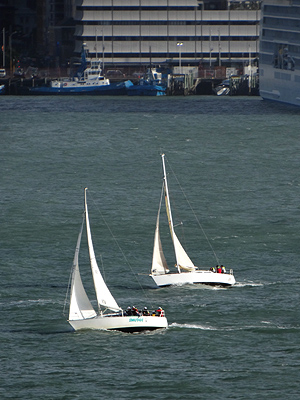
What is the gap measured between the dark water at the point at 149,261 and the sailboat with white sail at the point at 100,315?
1.76 ft

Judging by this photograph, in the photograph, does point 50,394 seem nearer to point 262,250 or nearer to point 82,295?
point 82,295

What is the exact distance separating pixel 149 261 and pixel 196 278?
259 inches

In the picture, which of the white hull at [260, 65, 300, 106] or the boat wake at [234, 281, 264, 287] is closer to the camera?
the boat wake at [234, 281, 264, 287]

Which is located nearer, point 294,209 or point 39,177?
point 294,209

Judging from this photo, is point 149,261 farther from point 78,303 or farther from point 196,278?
point 78,303

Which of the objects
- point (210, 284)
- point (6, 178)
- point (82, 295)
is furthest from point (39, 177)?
point (82, 295)

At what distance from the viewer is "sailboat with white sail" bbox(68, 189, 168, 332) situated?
5144 cm

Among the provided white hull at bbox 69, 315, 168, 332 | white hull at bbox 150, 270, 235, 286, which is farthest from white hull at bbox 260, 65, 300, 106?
white hull at bbox 69, 315, 168, 332

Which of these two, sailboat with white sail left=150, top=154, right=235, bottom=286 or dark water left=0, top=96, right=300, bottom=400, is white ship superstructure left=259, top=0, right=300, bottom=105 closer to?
dark water left=0, top=96, right=300, bottom=400

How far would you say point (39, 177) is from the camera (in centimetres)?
10444

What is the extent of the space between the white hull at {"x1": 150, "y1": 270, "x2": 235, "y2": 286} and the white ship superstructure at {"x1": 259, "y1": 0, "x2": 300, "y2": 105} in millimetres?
118422

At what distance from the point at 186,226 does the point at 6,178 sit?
30.4 m

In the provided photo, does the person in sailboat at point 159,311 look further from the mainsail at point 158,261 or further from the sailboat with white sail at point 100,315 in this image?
the mainsail at point 158,261

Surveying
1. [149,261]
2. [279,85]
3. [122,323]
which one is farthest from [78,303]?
[279,85]
